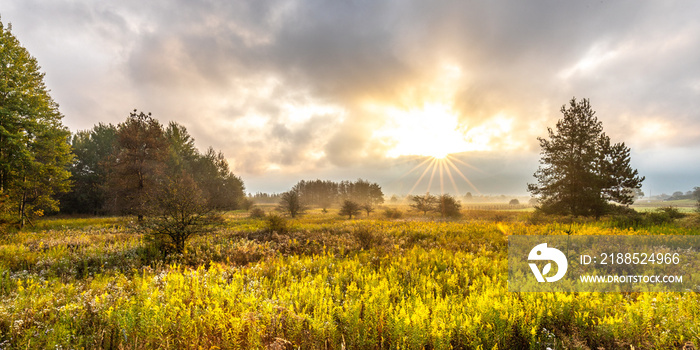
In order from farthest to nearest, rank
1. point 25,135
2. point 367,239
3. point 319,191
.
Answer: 1. point 319,191
2. point 25,135
3. point 367,239

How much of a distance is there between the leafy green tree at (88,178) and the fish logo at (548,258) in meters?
44.0

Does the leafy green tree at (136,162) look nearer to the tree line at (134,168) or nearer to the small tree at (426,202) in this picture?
the tree line at (134,168)

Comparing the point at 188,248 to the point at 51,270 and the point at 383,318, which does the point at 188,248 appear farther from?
the point at 383,318

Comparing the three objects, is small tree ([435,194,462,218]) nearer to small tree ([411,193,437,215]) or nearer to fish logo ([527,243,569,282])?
small tree ([411,193,437,215])

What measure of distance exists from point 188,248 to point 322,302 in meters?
8.00

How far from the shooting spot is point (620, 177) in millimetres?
23047

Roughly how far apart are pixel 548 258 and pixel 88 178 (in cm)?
5225

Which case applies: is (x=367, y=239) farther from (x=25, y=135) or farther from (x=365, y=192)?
(x=365, y=192)

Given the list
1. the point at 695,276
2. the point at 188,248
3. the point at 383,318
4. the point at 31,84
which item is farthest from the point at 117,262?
the point at 31,84

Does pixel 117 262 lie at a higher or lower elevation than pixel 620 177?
lower

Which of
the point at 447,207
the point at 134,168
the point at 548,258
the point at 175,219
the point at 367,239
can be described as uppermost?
the point at 134,168

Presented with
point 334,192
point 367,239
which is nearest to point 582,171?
point 367,239

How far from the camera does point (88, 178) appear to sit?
1419 inches

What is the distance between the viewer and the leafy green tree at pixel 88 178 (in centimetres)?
3406
